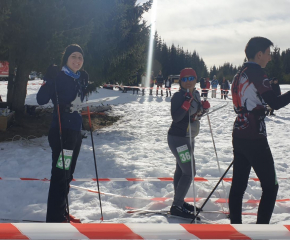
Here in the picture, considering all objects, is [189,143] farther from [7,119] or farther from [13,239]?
[7,119]

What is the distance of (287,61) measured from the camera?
105750 millimetres

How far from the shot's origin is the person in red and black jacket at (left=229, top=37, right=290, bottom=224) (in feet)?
9.23

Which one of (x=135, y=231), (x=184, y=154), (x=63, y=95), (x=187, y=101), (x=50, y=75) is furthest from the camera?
(x=184, y=154)

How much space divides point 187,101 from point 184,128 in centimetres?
37

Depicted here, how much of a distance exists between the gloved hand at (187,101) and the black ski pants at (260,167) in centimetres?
75

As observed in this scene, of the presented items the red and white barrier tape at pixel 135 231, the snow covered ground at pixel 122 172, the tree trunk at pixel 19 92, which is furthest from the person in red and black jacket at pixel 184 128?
the tree trunk at pixel 19 92

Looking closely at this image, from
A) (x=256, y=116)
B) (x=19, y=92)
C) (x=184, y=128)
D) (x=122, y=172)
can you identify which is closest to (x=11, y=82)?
(x=19, y=92)

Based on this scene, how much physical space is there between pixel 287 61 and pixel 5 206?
116109 mm

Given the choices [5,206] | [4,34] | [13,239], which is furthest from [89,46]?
[13,239]

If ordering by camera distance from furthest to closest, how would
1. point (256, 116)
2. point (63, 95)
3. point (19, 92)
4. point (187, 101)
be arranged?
point (19, 92) → point (187, 101) → point (63, 95) → point (256, 116)

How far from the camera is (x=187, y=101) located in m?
3.61

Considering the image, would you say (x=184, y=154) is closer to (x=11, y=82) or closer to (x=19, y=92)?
(x=19, y=92)

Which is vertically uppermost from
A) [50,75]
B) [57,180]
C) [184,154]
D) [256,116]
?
[50,75]

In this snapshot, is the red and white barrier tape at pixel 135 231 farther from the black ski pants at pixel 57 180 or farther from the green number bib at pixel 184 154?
the green number bib at pixel 184 154
